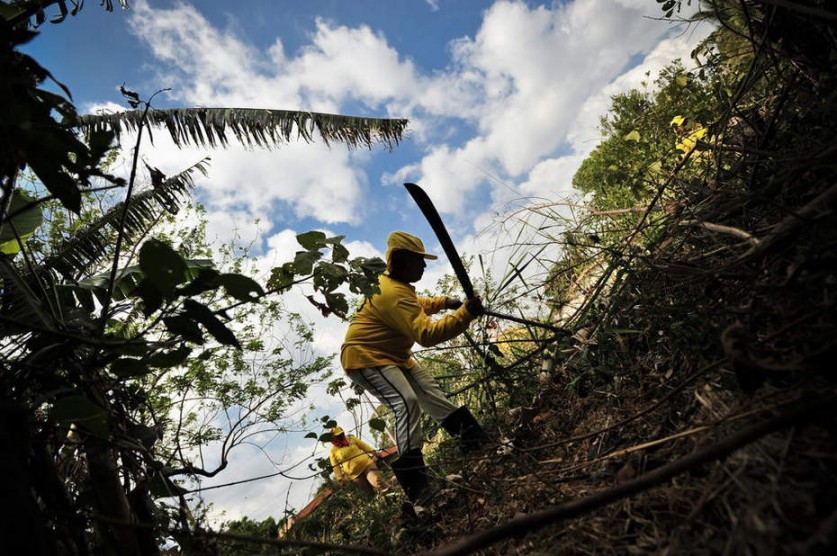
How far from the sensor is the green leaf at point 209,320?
40.8 inches

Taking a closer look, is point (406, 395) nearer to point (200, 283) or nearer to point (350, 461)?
point (350, 461)

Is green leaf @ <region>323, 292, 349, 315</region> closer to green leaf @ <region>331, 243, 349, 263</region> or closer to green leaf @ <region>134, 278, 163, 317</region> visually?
green leaf @ <region>331, 243, 349, 263</region>

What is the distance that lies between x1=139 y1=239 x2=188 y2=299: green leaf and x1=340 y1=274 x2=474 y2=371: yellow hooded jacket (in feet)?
5.78

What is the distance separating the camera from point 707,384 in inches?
47.2

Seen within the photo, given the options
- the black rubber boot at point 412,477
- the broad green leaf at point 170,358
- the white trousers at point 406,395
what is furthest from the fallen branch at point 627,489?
the white trousers at point 406,395

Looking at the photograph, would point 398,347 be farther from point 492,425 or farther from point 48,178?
point 48,178

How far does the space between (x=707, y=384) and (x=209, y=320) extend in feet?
4.57

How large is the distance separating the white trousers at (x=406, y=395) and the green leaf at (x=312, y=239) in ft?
4.98

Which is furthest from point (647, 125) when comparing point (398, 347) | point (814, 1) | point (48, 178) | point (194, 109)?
point (194, 109)

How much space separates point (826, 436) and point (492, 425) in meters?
2.17

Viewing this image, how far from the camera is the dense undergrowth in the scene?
2.32ft

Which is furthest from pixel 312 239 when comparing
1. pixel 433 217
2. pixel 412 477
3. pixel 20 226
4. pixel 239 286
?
pixel 412 477

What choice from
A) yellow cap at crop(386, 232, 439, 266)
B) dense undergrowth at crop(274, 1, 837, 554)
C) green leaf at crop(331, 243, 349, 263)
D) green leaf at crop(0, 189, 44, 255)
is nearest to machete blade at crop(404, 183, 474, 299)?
yellow cap at crop(386, 232, 439, 266)

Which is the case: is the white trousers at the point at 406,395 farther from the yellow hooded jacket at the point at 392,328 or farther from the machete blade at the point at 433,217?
the machete blade at the point at 433,217
